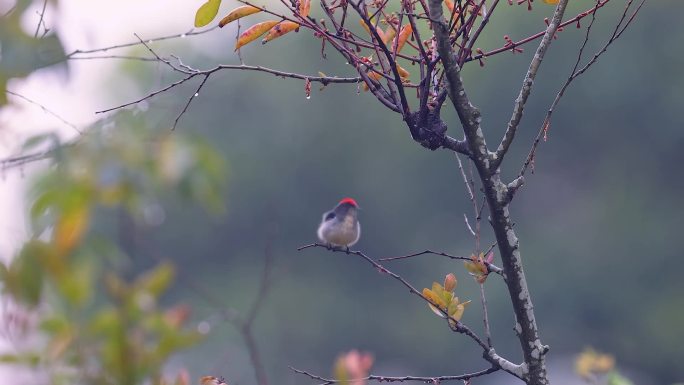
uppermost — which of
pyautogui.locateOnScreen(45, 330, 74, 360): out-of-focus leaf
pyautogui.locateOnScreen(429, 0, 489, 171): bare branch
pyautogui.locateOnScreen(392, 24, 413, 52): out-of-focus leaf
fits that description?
pyautogui.locateOnScreen(392, 24, 413, 52): out-of-focus leaf

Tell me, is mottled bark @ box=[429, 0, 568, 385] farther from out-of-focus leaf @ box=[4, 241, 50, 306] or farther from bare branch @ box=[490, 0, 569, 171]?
out-of-focus leaf @ box=[4, 241, 50, 306]

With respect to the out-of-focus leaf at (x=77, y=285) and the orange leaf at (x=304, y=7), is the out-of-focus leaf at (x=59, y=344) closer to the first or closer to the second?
the out-of-focus leaf at (x=77, y=285)

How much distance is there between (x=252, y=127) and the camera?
29.6 meters

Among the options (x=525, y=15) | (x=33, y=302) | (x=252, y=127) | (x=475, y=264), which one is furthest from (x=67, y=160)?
(x=252, y=127)

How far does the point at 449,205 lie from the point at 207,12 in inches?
970

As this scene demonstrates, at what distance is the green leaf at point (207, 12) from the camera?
278 centimetres

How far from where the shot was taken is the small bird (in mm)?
6453

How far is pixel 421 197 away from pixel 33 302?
87.4ft

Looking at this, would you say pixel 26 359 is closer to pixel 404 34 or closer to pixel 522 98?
pixel 522 98

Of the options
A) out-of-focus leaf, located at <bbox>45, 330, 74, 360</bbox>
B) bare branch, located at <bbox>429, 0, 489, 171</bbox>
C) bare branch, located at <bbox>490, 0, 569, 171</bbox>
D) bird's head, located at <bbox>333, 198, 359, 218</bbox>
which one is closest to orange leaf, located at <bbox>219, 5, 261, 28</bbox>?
bare branch, located at <bbox>429, 0, 489, 171</bbox>

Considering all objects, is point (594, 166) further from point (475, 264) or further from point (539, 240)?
point (475, 264)

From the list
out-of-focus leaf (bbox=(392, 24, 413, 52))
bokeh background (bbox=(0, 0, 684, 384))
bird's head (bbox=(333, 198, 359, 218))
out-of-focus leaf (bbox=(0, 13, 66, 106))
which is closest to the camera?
Result: out-of-focus leaf (bbox=(0, 13, 66, 106))

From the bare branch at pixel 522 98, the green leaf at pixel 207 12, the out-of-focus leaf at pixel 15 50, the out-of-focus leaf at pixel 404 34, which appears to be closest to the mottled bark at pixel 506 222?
the bare branch at pixel 522 98

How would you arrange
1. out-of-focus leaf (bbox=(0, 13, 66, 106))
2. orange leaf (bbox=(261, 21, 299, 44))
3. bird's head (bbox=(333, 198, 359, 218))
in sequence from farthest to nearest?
1. bird's head (bbox=(333, 198, 359, 218))
2. orange leaf (bbox=(261, 21, 299, 44))
3. out-of-focus leaf (bbox=(0, 13, 66, 106))
